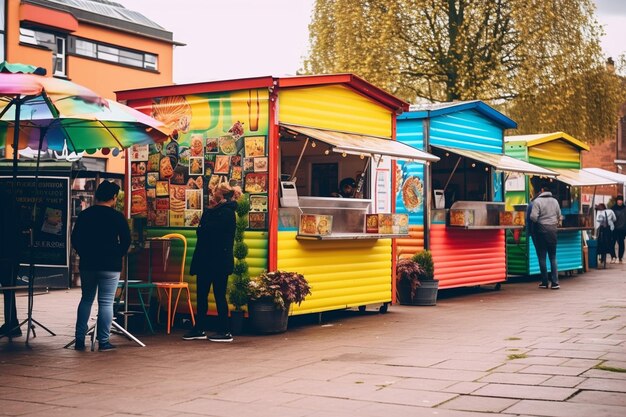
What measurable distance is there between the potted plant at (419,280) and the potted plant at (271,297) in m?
3.61

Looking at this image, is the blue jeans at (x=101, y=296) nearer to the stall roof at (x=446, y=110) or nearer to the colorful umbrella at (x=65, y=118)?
the colorful umbrella at (x=65, y=118)

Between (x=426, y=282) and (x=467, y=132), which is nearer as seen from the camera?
(x=426, y=282)

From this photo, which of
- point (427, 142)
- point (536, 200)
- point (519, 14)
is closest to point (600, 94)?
point (519, 14)

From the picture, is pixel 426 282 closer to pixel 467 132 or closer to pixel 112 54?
pixel 467 132

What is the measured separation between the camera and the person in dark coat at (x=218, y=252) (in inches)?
404

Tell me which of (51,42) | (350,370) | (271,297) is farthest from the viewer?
(51,42)

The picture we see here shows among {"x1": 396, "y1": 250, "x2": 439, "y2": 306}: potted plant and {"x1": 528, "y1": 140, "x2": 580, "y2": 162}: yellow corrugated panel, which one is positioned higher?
{"x1": 528, "y1": 140, "x2": 580, "y2": 162}: yellow corrugated panel

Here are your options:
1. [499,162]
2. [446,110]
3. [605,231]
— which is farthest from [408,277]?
[605,231]

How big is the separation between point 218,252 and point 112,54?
89.4 feet

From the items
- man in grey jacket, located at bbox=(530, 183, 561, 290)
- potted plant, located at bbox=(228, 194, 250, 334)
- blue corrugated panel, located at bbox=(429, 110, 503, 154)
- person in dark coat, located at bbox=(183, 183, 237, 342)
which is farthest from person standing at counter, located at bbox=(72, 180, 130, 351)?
man in grey jacket, located at bbox=(530, 183, 561, 290)

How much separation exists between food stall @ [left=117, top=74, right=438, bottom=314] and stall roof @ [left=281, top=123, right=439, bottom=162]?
1.0 inches

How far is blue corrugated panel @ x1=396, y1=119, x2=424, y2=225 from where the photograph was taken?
1507 cm

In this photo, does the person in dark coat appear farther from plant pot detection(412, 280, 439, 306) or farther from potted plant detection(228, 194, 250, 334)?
plant pot detection(412, 280, 439, 306)

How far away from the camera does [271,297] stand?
10.7 meters
